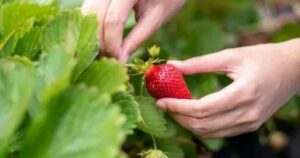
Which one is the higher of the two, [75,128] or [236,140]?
[75,128]

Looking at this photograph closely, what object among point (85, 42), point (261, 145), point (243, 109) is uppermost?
point (85, 42)

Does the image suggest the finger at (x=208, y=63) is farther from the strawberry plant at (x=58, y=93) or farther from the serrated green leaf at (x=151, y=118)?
the strawberry plant at (x=58, y=93)

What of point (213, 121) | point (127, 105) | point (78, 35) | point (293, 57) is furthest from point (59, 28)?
point (293, 57)

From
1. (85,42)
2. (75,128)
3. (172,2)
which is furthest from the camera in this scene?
(172,2)

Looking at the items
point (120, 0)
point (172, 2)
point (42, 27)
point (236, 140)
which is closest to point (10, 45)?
→ point (42, 27)

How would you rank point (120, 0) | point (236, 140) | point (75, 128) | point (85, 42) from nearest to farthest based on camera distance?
point (75, 128)
point (85, 42)
point (120, 0)
point (236, 140)

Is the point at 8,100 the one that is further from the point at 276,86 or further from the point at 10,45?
the point at 276,86
